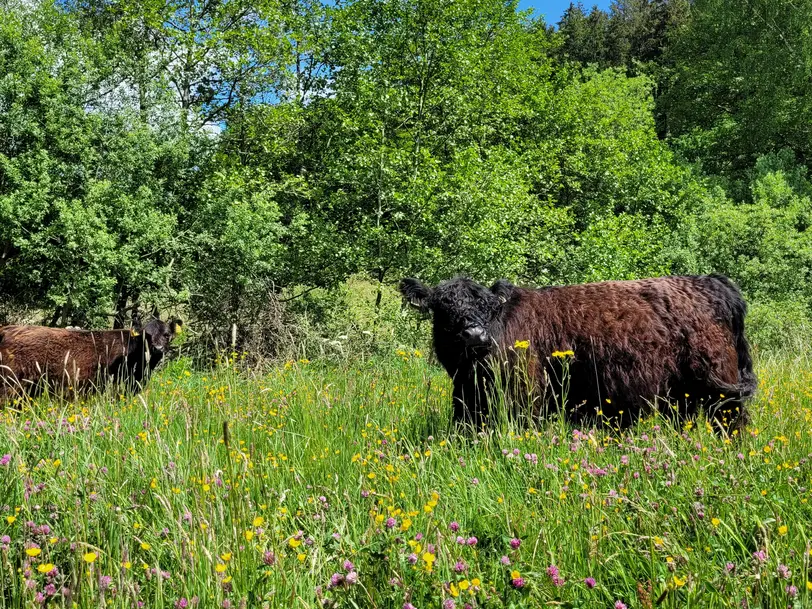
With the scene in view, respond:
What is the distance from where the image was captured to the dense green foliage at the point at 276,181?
12664 mm

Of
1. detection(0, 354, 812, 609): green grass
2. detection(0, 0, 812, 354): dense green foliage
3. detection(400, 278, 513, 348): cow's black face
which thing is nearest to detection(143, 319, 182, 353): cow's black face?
detection(0, 0, 812, 354): dense green foliage

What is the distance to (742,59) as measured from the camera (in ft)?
87.2

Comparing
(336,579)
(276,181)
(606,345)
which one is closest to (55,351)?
(606,345)

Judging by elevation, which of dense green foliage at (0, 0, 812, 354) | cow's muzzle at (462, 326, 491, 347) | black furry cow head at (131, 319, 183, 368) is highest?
dense green foliage at (0, 0, 812, 354)

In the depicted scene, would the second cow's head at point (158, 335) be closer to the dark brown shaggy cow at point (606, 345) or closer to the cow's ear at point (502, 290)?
the dark brown shaggy cow at point (606, 345)

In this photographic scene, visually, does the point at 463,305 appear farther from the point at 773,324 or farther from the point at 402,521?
the point at 773,324

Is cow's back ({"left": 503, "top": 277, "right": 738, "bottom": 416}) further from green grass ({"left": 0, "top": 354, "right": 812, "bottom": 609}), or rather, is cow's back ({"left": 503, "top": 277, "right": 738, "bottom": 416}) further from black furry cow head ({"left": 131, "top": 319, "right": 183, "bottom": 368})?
black furry cow head ({"left": 131, "top": 319, "right": 183, "bottom": 368})

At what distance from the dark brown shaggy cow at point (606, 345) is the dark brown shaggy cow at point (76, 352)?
434cm

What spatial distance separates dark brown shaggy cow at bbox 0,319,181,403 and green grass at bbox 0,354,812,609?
162 inches

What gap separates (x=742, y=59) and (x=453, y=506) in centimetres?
Result: 3073

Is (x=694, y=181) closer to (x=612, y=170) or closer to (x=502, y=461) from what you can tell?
(x=612, y=170)

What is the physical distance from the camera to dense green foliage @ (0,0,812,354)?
41.5ft

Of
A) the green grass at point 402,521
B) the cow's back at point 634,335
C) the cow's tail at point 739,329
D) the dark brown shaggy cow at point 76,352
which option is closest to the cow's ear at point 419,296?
the cow's back at point 634,335

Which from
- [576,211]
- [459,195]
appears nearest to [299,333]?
[459,195]
